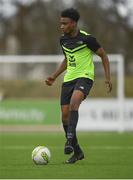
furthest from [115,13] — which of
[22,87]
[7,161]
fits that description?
[7,161]

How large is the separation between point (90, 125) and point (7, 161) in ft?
46.3

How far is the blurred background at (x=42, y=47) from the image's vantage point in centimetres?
2847

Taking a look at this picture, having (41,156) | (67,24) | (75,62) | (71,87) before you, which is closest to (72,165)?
(41,156)

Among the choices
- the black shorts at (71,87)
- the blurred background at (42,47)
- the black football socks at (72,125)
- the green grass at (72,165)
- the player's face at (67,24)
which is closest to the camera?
the green grass at (72,165)

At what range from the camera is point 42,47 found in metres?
49.1

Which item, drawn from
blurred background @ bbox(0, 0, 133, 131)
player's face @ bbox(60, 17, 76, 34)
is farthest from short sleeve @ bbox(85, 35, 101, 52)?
blurred background @ bbox(0, 0, 133, 131)

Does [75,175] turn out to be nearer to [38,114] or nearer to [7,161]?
[7,161]

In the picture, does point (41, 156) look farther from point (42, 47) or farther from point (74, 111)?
point (42, 47)

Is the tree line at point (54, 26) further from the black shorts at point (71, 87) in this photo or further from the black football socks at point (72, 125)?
the black football socks at point (72, 125)

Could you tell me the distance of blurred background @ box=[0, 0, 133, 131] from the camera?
2847cm

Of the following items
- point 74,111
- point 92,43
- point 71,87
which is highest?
point 92,43

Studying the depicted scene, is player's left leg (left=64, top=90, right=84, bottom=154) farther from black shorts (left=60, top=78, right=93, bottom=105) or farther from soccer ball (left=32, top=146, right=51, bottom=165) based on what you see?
soccer ball (left=32, top=146, right=51, bottom=165)

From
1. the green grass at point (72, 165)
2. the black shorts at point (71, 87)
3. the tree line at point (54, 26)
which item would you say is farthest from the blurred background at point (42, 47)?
the black shorts at point (71, 87)

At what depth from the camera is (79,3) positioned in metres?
46.9
